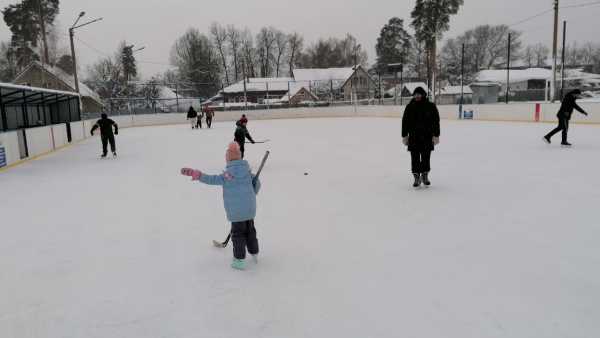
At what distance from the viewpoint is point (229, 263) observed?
3686 mm

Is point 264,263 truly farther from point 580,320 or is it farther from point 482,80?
point 482,80

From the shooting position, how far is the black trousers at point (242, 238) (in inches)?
136

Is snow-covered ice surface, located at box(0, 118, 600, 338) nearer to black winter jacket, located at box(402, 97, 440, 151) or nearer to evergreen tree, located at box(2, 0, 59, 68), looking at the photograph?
black winter jacket, located at box(402, 97, 440, 151)

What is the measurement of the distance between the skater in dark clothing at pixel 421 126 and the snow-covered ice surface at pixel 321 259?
2.07 ft

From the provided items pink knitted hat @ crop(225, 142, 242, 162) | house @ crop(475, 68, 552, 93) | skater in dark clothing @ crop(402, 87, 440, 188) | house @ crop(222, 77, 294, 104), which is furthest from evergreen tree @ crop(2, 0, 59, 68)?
house @ crop(475, 68, 552, 93)

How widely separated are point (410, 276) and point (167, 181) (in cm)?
587

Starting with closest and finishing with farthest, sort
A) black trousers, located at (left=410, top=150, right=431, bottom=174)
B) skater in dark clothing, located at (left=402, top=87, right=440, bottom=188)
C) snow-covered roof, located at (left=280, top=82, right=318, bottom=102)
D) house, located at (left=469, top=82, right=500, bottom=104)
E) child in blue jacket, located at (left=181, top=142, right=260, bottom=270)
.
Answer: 1. child in blue jacket, located at (left=181, top=142, right=260, bottom=270)
2. skater in dark clothing, located at (left=402, top=87, right=440, bottom=188)
3. black trousers, located at (left=410, top=150, right=431, bottom=174)
4. snow-covered roof, located at (left=280, top=82, right=318, bottom=102)
5. house, located at (left=469, top=82, right=500, bottom=104)

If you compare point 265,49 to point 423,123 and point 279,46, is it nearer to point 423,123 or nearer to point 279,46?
point 279,46

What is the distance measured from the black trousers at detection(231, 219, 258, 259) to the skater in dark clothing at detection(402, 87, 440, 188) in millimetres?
3481

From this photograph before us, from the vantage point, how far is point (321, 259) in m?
3.69

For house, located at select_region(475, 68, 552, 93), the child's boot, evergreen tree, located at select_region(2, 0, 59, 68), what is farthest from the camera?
house, located at select_region(475, 68, 552, 93)

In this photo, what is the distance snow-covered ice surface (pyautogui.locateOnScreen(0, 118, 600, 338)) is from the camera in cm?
264

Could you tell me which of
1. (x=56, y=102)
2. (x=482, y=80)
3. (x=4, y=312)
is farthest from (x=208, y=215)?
(x=482, y=80)

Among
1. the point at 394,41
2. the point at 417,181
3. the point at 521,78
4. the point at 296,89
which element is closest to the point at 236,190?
the point at 417,181
